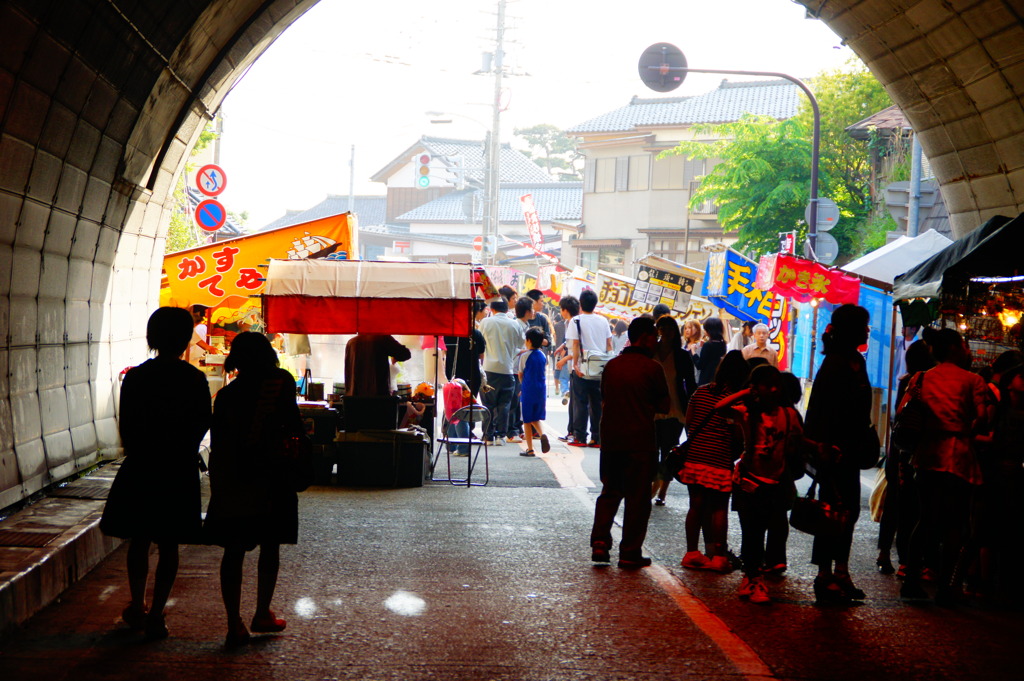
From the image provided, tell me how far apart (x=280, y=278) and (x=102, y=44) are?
3.32 metres

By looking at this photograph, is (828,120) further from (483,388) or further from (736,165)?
(483,388)

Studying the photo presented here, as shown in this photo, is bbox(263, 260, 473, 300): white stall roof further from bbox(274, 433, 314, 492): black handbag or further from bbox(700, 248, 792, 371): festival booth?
bbox(700, 248, 792, 371): festival booth

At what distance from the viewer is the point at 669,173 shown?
42.1 meters

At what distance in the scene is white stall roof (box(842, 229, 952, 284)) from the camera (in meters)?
12.5

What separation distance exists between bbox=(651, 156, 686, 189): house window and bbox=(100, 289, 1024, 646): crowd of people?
34.6 meters

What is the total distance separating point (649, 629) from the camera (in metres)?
6.06

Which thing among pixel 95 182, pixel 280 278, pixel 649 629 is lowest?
pixel 649 629

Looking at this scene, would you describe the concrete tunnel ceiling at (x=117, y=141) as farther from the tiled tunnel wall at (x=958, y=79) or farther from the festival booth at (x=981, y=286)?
the festival booth at (x=981, y=286)

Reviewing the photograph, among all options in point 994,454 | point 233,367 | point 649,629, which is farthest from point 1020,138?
point 233,367

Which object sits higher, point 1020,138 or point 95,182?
point 1020,138

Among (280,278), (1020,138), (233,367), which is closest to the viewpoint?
(233,367)

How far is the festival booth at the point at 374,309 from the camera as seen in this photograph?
10.8 m

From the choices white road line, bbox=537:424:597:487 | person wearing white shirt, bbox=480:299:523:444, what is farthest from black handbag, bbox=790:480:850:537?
person wearing white shirt, bbox=480:299:523:444

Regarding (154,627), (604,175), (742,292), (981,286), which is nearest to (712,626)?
(154,627)
